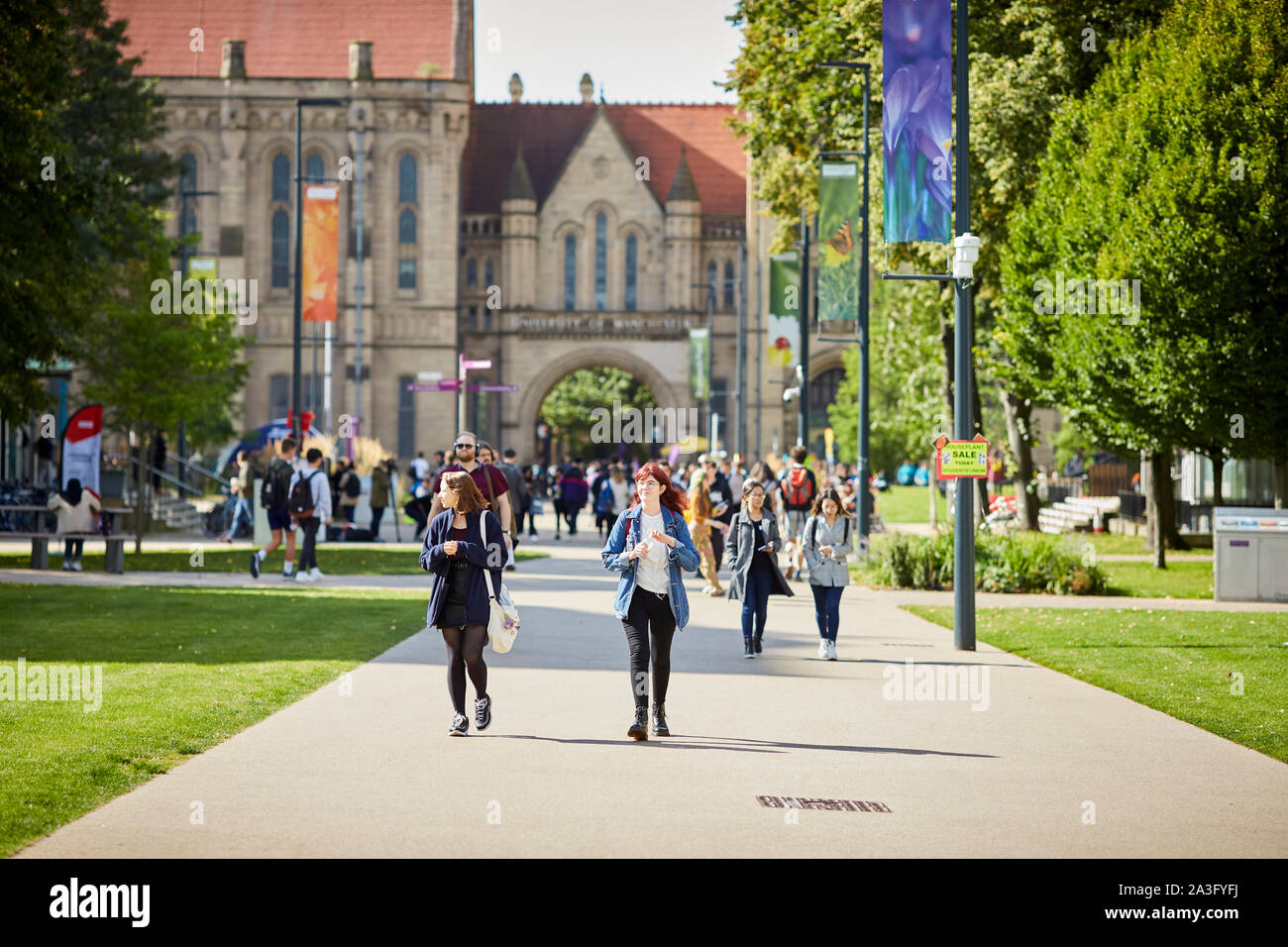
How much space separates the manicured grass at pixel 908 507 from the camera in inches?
2053

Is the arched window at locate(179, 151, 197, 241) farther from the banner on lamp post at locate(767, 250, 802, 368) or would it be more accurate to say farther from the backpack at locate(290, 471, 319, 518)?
the backpack at locate(290, 471, 319, 518)

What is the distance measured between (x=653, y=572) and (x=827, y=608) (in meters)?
4.34

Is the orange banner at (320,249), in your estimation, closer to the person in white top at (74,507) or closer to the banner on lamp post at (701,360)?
the person in white top at (74,507)

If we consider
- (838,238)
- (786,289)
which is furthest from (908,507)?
(838,238)

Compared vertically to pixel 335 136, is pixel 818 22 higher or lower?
lower

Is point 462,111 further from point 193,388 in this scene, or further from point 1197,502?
point 1197,502

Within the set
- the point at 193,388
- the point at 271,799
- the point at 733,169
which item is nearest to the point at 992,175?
the point at 193,388

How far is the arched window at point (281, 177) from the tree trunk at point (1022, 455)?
44.0 m

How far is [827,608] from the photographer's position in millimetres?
14359

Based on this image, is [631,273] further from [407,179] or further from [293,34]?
[293,34]

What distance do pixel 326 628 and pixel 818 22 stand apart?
1860 cm

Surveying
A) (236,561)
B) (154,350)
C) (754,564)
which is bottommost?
(236,561)

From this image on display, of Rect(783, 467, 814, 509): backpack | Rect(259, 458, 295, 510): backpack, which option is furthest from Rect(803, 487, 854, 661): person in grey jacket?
Rect(259, 458, 295, 510): backpack

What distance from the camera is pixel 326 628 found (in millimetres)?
16234
